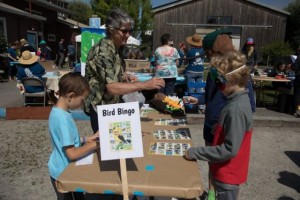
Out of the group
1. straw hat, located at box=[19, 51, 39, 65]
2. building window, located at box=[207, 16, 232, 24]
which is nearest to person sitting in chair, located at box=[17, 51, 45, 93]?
straw hat, located at box=[19, 51, 39, 65]

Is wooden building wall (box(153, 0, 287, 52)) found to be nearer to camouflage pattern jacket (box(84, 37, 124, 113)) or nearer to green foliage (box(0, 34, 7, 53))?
green foliage (box(0, 34, 7, 53))

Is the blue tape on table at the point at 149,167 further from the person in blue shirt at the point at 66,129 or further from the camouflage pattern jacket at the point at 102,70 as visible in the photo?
the camouflage pattern jacket at the point at 102,70

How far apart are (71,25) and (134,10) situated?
19.9ft

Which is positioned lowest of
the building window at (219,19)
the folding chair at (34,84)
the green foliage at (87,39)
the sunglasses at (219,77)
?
the folding chair at (34,84)

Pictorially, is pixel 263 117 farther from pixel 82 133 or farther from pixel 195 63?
pixel 82 133

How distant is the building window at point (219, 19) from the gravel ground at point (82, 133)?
24816mm

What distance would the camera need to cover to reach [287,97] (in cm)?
728

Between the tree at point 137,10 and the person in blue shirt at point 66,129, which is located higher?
the tree at point 137,10

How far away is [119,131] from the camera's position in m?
1.71

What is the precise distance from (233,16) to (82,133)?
88.9 feet

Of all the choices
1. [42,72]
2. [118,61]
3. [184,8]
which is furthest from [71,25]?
[118,61]

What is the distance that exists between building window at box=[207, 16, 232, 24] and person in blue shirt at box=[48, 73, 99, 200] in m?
29.0

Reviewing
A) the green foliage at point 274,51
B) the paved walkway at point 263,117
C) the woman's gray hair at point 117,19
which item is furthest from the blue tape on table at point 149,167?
the green foliage at point 274,51

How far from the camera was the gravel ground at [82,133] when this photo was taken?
3.42 metres
